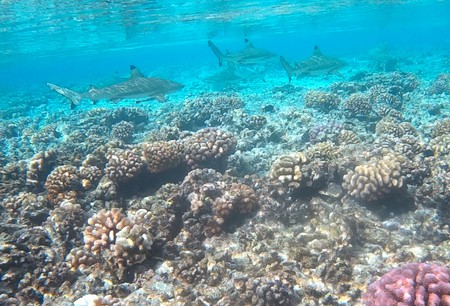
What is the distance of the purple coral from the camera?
3.02m

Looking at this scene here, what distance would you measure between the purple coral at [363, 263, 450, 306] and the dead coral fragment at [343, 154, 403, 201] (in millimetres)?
2281

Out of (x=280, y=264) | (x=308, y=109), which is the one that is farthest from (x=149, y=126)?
(x=280, y=264)

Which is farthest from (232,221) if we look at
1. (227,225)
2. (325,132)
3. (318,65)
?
(318,65)

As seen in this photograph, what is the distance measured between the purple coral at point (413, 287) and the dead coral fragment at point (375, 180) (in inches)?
89.8

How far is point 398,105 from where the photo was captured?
13.4 meters

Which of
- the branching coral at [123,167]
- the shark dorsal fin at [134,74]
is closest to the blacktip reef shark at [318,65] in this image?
the shark dorsal fin at [134,74]

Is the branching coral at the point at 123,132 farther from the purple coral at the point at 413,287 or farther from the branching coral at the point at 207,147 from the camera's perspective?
the purple coral at the point at 413,287

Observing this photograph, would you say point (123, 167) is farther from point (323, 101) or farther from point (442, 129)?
point (323, 101)

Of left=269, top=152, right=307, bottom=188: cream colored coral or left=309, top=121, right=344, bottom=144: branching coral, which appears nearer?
left=269, top=152, right=307, bottom=188: cream colored coral

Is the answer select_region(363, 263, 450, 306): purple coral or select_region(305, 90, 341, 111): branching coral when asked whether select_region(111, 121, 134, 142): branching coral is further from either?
select_region(363, 263, 450, 306): purple coral

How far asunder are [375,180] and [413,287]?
2707 mm

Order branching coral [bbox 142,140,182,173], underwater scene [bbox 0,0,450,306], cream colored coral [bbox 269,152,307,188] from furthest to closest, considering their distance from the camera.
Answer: branching coral [bbox 142,140,182,173] < cream colored coral [bbox 269,152,307,188] < underwater scene [bbox 0,0,450,306]

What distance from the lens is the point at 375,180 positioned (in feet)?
18.3

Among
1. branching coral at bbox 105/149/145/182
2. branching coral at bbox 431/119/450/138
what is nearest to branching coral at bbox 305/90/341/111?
branching coral at bbox 431/119/450/138
